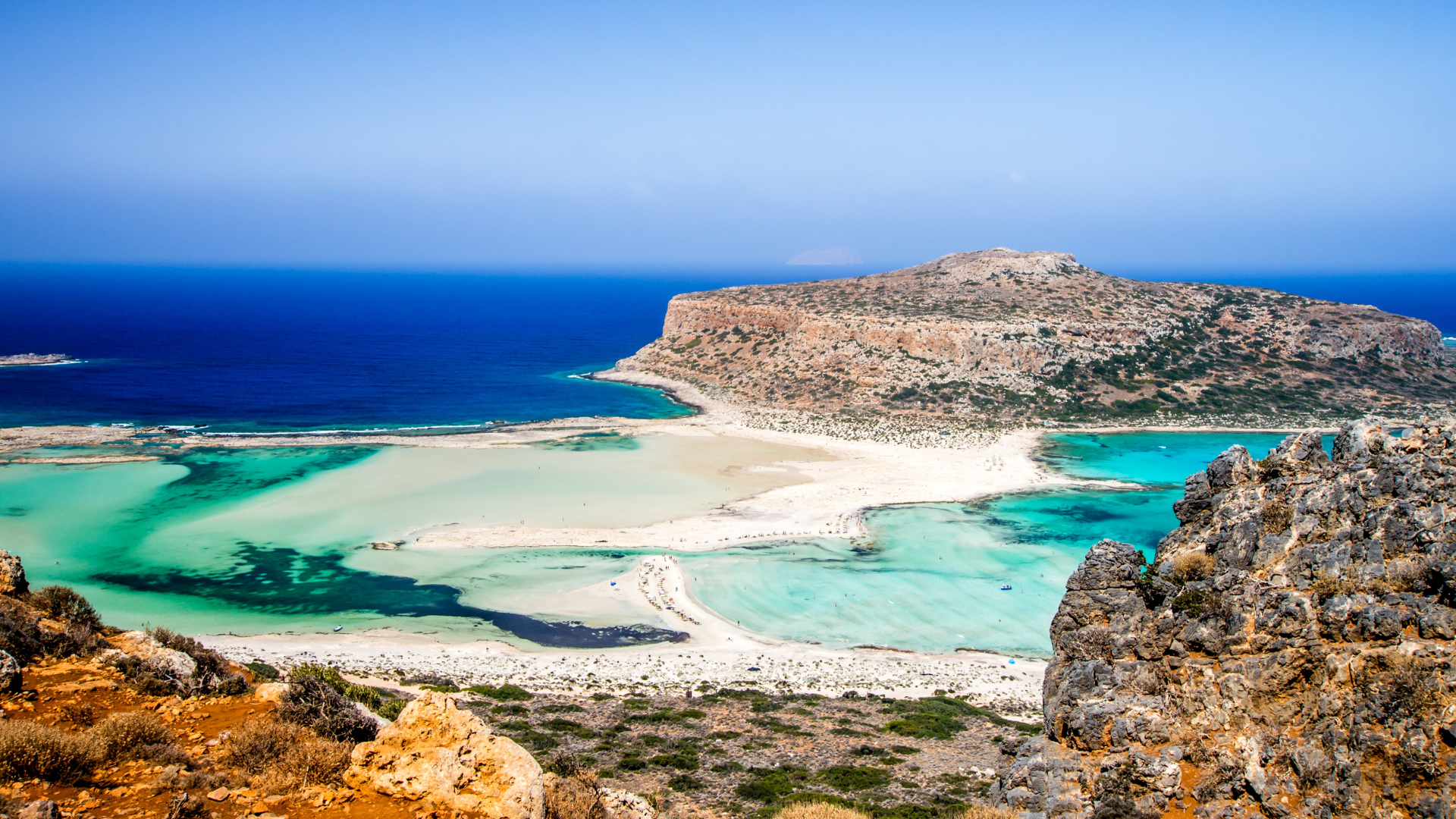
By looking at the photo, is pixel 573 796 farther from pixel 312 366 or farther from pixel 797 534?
pixel 312 366

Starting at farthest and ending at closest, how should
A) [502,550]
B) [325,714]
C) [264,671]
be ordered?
[502,550] < [264,671] < [325,714]

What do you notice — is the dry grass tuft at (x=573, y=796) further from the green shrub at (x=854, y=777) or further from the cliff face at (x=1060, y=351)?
the cliff face at (x=1060, y=351)

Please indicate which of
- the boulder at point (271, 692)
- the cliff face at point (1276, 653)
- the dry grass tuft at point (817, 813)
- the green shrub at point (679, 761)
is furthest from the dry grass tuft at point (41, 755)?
the cliff face at point (1276, 653)

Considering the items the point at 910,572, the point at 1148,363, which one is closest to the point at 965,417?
the point at 1148,363

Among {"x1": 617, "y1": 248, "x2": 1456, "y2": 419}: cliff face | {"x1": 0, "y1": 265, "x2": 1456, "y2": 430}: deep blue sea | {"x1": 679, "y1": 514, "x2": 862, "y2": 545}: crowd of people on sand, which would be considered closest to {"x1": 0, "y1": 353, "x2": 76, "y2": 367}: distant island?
{"x1": 0, "y1": 265, "x2": 1456, "y2": 430}: deep blue sea

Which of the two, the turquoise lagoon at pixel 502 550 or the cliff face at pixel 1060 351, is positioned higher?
the cliff face at pixel 1060 351

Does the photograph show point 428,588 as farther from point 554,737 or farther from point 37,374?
point 37,374

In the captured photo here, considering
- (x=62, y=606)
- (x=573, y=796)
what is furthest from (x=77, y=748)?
(x=62, y=606)
